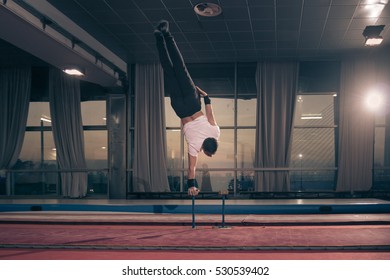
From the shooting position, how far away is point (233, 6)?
653 cm

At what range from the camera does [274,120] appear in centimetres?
958

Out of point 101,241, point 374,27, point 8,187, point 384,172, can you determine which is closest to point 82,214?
point 101,241

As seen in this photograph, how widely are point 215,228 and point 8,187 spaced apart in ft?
23.4

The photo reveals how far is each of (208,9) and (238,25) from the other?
0.98 m

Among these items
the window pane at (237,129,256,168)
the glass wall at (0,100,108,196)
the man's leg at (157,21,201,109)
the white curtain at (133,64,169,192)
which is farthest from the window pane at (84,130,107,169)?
the man's leg at (157,21,201,109)

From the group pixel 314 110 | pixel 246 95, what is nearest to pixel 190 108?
pixel 246 95

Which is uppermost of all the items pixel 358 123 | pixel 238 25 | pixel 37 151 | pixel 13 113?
pixel 238 25

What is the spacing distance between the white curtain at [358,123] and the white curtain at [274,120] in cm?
129

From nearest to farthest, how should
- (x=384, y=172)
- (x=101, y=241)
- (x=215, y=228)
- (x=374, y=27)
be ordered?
(x=101, y=241) < (x=215, y=228) < (x=374, y=27) < (x=384, y=172)

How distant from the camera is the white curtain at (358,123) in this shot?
30.5 feet

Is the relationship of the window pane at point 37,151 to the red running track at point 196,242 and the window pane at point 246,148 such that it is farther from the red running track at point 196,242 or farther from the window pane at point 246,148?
the window pane at point 246,148

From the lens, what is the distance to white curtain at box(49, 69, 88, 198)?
32.5 ft

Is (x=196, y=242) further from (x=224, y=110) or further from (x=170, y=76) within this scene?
(x=224, y=110)

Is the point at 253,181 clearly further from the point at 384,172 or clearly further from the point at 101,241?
the point at 101,241
